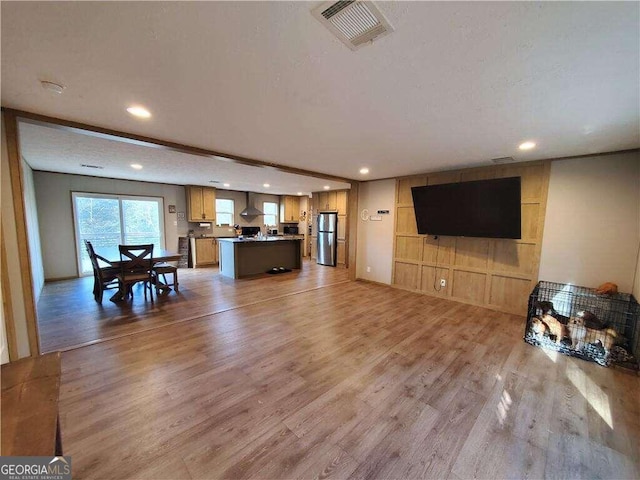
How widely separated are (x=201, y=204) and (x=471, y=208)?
7.01 metres

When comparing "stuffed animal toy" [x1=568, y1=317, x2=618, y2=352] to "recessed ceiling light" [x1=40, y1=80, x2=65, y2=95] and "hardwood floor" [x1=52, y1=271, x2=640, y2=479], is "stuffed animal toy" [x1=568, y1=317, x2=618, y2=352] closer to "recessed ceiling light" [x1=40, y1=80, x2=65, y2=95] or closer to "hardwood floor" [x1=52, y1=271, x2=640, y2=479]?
"hardwood floor" [x1=52, y1=271, x2=640, y2=479]

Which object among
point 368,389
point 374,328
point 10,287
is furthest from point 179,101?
point 374,328

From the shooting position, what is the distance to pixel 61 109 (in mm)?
2152

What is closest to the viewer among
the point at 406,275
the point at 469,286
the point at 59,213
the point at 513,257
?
the point at 513,257

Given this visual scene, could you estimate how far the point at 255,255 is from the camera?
6.52 metres

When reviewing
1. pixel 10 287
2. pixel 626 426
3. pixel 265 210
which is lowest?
pixel 626 426

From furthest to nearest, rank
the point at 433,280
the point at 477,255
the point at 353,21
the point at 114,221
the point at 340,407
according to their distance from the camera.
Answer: the point at 114,221
the point at 433,280
the point at 477,255
the point at 340,407
the point at 353,21

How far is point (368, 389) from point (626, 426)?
1.85m

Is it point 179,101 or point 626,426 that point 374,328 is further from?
point 179,101

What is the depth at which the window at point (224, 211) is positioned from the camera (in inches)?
329

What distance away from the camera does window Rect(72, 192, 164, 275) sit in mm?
5906

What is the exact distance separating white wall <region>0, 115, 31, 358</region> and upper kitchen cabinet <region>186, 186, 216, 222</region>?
A: 210 inches

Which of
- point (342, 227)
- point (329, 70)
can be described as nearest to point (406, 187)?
point (342, 227)

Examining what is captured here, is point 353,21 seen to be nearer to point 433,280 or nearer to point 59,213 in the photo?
point 433,280
